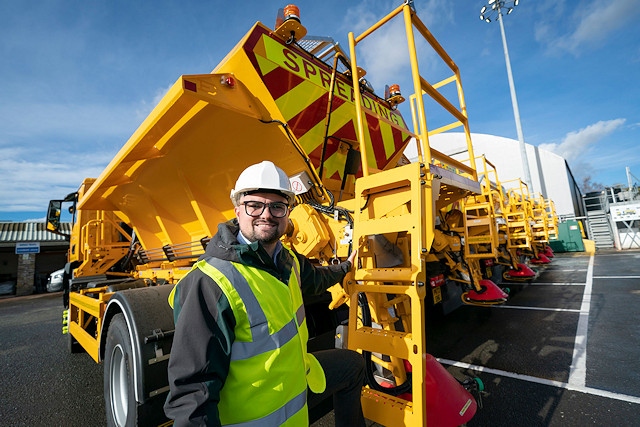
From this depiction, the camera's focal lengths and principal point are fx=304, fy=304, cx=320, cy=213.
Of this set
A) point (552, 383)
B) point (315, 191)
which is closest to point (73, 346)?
point (315, 191)

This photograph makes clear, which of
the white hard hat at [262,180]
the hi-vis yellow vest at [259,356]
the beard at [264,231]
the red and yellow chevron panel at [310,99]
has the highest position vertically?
the red and yellow chevron panel at [310,99]

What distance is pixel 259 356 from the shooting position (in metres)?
1.11

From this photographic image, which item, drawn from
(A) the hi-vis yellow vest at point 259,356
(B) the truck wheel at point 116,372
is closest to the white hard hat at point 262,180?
(A) the hi-vis yellow vest at point 259,356

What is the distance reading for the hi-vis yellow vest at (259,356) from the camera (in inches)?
42.2

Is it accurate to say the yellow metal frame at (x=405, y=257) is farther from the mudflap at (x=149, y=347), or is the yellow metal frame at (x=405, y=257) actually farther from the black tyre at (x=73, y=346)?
the black tyre at (x=73, y=346)

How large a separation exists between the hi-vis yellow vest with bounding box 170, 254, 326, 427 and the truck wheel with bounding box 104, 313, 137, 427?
55.3 inches

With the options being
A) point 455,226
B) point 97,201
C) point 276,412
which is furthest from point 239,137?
point 455,226

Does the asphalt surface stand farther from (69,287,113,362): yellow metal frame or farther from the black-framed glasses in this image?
the black-framed glasses

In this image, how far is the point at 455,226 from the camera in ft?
14.9

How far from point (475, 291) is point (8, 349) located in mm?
7455

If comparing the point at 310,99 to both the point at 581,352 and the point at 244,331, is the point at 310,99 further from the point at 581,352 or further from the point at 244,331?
the point at 581,352

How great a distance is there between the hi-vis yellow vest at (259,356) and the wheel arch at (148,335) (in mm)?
1023

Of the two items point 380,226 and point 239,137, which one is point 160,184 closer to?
point 239,137

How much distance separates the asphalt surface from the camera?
2.33 m
